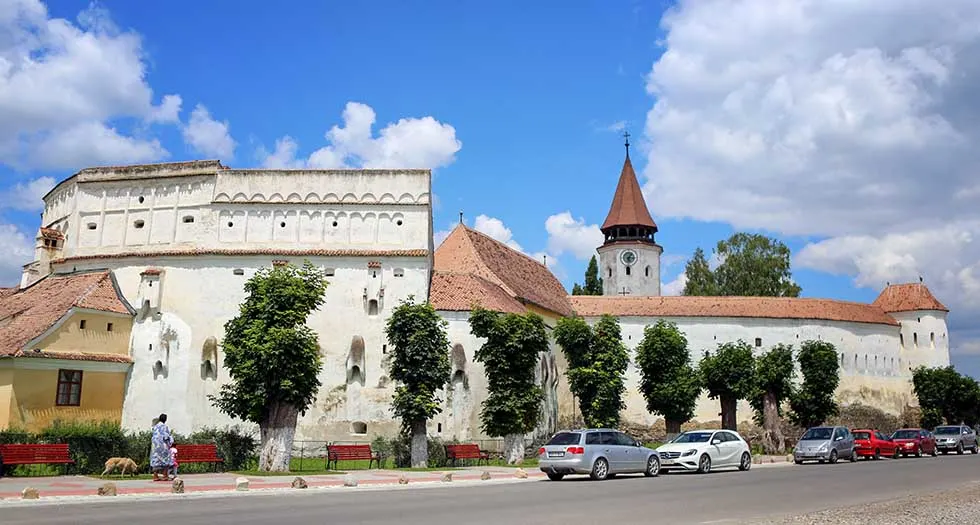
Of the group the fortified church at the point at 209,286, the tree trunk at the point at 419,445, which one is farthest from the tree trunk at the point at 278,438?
the fortified church at the point at 209,286

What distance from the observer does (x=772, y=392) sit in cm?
4741

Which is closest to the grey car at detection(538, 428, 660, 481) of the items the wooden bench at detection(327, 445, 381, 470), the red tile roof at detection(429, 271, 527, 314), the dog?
the wooden bench at detection(327, 445, 381, 470)

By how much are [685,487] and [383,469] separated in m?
13.8

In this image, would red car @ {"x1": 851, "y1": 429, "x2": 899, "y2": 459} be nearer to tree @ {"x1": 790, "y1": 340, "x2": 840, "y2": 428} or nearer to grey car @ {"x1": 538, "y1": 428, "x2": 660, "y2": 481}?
tree @ {"x1": 790, "y1": 340, "x2": 840, "y2": 428}

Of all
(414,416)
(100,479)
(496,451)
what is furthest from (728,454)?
(100,479)

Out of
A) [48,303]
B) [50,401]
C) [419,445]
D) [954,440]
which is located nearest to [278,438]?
[419,445]

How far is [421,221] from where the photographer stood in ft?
145

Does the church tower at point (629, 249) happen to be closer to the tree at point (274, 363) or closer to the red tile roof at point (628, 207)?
the red tile roof at point (628, 207)

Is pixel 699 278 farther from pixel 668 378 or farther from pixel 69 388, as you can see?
pixel 69 388

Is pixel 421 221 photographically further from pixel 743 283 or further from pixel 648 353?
pixel 743 283

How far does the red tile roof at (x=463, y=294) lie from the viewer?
43.9 metres

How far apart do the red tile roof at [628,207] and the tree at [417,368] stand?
61991 millimetres

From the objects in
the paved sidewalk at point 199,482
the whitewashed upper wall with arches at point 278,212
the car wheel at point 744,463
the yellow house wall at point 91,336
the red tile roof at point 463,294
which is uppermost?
the whitewashed upper wall with arches at point 278,212

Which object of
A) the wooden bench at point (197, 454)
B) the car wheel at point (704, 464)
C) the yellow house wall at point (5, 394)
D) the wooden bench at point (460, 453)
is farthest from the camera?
the yellow house wall at point (5, 394)
